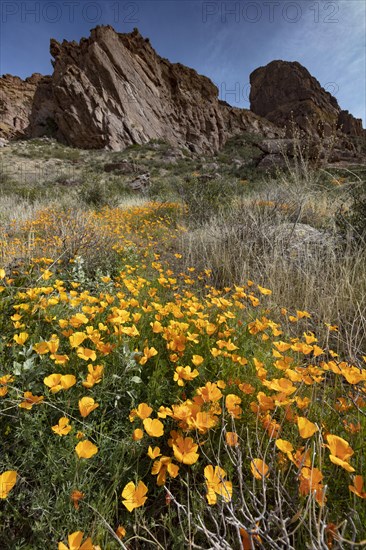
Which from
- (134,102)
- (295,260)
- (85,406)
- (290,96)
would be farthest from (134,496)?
(290,96)

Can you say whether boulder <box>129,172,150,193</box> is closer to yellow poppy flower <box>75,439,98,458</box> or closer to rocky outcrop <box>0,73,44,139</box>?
yellow poppy flower <box>75,439,98,458</box>

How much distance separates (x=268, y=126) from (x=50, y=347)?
226ft

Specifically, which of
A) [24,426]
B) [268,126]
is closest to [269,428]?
[24,426]

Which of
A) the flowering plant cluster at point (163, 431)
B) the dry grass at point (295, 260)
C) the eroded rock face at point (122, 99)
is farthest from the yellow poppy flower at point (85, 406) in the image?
the eroded rock face at point (122, 99)

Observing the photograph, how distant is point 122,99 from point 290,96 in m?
44.8

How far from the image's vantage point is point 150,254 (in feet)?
13.8

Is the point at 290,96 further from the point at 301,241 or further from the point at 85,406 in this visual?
the point at 85,406

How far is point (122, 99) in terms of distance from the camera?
35062 millimetres

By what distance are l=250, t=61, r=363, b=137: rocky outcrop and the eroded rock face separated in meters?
19.6

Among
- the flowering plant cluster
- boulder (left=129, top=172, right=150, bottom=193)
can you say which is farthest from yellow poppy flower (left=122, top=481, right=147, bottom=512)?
boulder (left=129, top=172, right=150, bottom=193)

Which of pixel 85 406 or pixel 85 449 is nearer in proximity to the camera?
pixel 85 449

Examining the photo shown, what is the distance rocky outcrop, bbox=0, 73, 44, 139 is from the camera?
181 feet

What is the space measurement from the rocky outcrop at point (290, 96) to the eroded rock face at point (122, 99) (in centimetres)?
1956

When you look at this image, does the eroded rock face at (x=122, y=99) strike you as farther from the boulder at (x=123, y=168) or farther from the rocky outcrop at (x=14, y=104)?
the rocky outcrop at (x=14, y=104)
